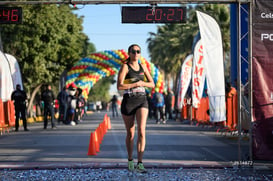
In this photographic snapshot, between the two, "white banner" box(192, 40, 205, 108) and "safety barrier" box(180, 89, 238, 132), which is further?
"white banner" box(192, 40, 205, 108)

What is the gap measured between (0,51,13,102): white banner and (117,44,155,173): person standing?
1192 centimetres

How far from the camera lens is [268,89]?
10461 mm

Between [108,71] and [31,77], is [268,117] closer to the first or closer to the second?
[108,71]

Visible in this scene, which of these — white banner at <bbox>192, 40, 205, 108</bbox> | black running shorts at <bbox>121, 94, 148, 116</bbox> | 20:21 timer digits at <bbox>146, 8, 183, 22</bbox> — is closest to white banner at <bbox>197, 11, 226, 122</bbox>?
20:21 timer digits at <bbox>146, 8, 183, 22</bbox>

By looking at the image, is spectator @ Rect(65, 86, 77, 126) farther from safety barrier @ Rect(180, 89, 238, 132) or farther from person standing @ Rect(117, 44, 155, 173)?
person standing @ Rect(117, 44, 155, 173)

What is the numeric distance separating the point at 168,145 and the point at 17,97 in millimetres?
8706

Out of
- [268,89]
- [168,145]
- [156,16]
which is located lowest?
[168,145]

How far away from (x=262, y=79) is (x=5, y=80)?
1278 centimetres

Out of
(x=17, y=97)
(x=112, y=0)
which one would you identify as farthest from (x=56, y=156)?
(x=17, y=97)

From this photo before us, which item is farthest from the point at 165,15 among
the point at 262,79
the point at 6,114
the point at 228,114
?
the point at 6,114

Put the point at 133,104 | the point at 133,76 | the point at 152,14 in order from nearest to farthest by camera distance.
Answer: the point at 133,104 → the point at 133,76 → the point at 152,14

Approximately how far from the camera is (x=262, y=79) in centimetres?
1046

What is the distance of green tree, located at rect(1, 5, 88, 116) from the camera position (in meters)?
41.4

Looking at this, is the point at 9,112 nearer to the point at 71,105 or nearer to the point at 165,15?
the point at 71,105
